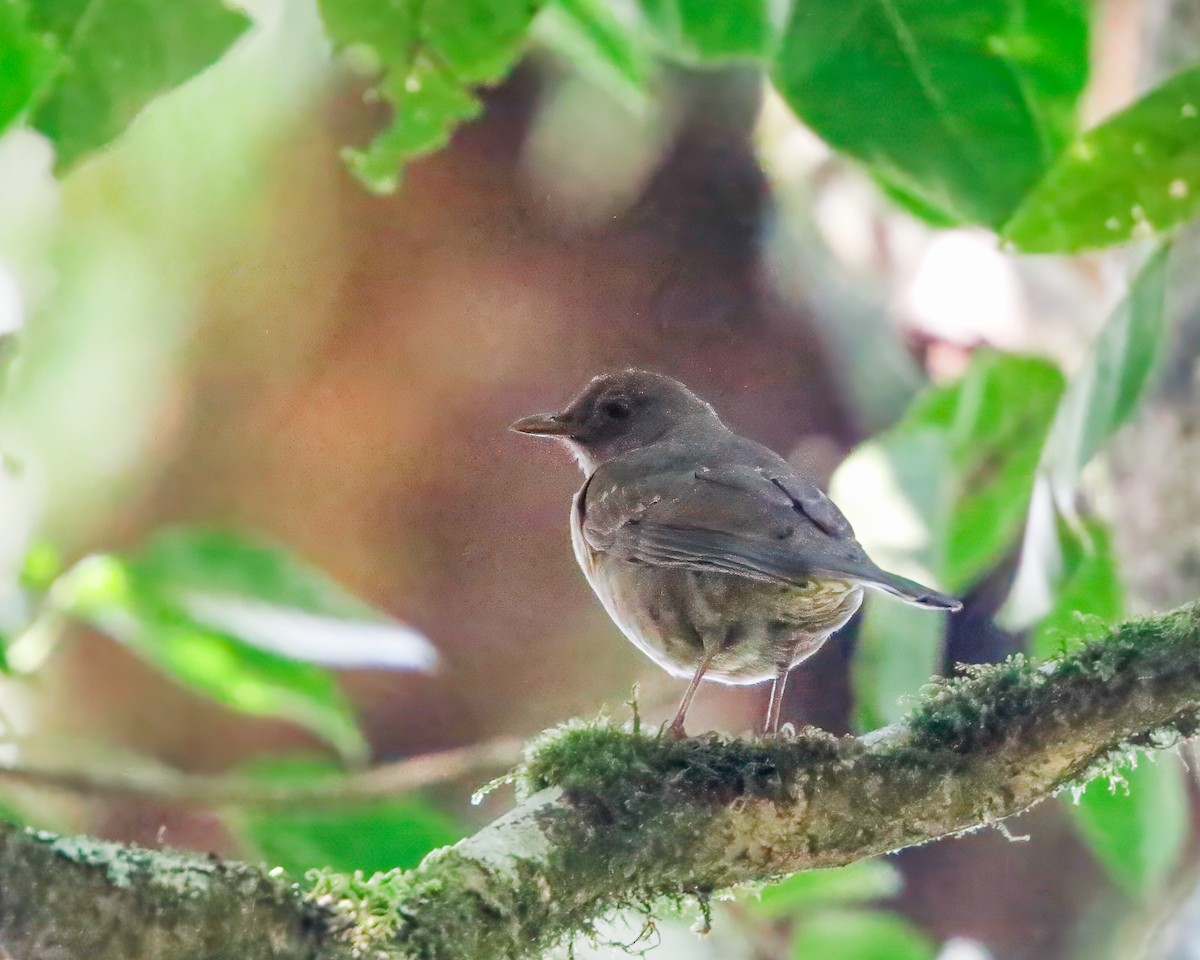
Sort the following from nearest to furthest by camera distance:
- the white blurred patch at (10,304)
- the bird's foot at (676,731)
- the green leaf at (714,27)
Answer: the bird's foot at (676,731), the green leaf at (714,27), the white blurred patch at (10,304)

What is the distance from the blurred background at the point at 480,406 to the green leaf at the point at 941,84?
0.30 m

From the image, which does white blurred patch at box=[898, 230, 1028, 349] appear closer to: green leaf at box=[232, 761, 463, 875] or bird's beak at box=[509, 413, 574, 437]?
bird's beak at box=[509, 413, 574, 437]

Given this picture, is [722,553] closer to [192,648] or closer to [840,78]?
[840,78]

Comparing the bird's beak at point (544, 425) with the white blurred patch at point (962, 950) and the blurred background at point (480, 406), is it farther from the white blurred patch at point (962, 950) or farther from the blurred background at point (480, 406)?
the white blurred patch at point (962, 950)

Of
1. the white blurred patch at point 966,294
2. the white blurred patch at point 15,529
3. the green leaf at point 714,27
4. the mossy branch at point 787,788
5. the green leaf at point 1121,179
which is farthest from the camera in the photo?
the white blurred patch at point 966,294

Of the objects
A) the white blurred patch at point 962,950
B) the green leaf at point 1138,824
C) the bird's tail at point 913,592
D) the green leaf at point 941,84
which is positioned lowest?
the white blurred patch at point 962,950

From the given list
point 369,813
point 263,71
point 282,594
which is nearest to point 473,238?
point 263,71

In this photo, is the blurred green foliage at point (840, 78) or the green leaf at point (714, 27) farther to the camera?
the green leaf at point (714, 27)

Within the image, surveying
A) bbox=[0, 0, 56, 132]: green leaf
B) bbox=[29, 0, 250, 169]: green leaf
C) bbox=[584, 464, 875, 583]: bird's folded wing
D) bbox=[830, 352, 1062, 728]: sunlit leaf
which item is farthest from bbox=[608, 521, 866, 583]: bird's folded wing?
bbox=[0, 0, 56, 132]: green leaf

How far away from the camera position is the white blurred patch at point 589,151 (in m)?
2.17

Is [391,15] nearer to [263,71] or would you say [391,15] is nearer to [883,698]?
[263,71]

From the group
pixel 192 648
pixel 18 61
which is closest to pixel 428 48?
pixel 18 61

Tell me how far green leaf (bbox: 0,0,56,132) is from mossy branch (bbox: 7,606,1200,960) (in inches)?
40.6

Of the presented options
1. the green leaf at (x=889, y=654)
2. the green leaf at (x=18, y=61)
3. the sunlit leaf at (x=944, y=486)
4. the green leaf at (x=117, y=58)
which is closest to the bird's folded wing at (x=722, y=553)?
the green leaf at (x=889, y=654)
